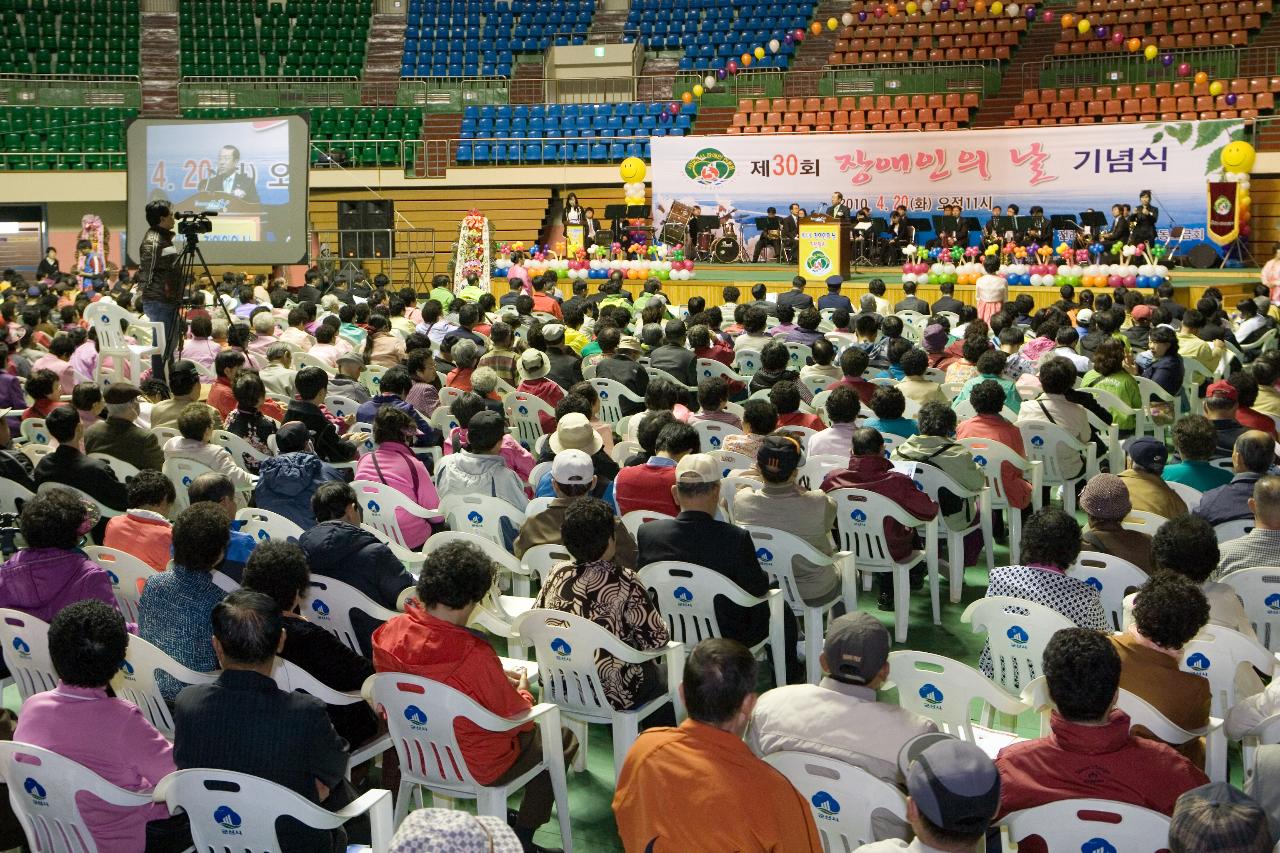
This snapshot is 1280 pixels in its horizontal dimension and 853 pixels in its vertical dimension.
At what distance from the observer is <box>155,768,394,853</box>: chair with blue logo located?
310 centimetres

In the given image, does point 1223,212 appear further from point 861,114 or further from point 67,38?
point 67,38

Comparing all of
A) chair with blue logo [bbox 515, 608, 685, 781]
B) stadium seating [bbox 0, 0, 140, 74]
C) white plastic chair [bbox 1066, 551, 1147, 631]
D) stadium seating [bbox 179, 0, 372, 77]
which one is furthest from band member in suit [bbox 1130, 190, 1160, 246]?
stadium seating [bbox 0, 0, 140, 74]

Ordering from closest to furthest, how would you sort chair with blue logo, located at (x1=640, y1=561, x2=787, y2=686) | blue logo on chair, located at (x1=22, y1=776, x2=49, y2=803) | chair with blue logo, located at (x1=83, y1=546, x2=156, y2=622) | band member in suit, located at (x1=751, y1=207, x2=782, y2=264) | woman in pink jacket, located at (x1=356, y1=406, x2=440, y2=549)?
blue logo on chair, located at (x1=22, y1=776, x2=49, y2=803) < chair with blue logo, located at (x1=640, y1=561, x2=787, y2=686) < chair with blue logo, located at (x1=83, y1=546, x2=156, y2=622) < woman in pink jacket, located at (x1=356, y1=406, x2=440, y2=549) < band member in suit, located at (x1=751, y1=207, x2=782, y2=264)

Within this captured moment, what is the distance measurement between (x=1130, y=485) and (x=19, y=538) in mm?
4761

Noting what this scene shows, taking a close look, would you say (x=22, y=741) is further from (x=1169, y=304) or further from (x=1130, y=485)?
(x=1169, y=304)

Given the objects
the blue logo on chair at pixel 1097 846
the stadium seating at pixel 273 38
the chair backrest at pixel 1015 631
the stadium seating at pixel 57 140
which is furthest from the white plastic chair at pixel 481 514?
the stadium seating at pixel 273 38

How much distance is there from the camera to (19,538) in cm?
561

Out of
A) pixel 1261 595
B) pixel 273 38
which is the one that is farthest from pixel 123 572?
pixel 273 38

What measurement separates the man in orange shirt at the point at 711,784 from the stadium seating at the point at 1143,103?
18.7m

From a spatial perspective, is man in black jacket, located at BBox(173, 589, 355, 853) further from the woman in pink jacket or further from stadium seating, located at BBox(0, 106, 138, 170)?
stadium seating, located at BBox(0, 106, 138, 170)

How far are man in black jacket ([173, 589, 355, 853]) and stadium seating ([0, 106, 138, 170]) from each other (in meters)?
22.4

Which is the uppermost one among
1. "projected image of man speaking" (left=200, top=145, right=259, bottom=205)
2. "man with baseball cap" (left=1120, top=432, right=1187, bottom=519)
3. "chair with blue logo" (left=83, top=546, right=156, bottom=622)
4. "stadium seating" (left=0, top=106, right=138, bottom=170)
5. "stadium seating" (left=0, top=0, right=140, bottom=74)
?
"stadium seating" (left=0, top=0, right=140, bottom=74)

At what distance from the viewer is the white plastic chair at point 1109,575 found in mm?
4660

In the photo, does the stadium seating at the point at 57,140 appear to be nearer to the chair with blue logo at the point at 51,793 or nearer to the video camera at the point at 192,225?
the video camera at the point at 192,225
